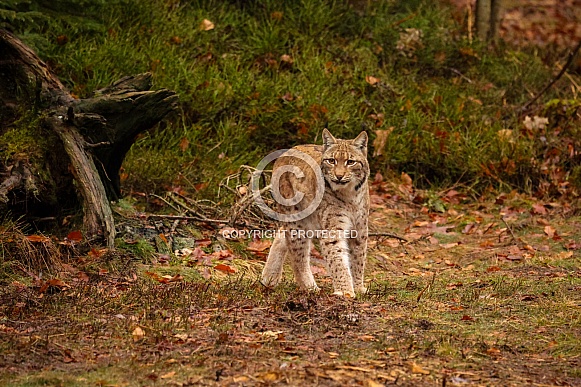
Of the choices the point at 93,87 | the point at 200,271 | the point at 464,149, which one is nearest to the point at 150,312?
the point at 200,271

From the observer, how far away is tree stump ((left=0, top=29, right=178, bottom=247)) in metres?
6.39

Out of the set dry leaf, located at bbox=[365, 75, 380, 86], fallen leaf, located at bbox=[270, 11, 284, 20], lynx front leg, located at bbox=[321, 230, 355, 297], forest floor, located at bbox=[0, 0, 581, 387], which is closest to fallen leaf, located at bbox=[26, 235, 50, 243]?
forest floor, located at bbox=[0, 0, 581, 387]

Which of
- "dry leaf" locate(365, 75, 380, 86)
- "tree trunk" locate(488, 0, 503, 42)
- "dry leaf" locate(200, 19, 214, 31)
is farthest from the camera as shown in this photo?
"tree trunk" locate(488, 0, 503, 42)

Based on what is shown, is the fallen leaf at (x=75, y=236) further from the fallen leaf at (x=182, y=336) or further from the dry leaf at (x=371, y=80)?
the dry leaf at (x=371, y=80)

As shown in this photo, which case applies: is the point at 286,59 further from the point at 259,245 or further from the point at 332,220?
the point at 332,220

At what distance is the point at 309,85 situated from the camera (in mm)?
10680

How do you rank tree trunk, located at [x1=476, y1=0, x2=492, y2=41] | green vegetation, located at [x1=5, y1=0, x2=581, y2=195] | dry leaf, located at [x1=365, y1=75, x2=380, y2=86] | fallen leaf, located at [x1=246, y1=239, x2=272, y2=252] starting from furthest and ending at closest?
1. tree trunk, located at [x1=476, y1=0, x2=492, y2=41]
2. dry leaf, located at [x1=365, y1=75, x2=380, y2=86]
3. green vegetation, located at [x1=5, y1=0, x2=581, y2=195]
4. fallen leaf, located at [x1=246, y1=239, x2=272, y2=252]

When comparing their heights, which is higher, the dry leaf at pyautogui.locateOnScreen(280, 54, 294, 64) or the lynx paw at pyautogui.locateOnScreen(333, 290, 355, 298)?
the dry leaf at pyautogui.locateOnScreen(280, 54, 294, 64)

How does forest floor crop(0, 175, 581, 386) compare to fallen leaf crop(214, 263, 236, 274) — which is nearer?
forest floor crop(0, 175, 581, 386)

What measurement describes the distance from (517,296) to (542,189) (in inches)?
177

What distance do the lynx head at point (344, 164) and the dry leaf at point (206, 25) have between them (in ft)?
17.6

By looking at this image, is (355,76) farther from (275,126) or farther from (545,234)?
(545,234)

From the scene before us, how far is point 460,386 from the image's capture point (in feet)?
12.6

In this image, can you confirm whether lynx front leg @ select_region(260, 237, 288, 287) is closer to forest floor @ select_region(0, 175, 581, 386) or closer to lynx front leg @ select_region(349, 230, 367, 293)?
forest floor @ select_region(0, 175, 581, 386)
